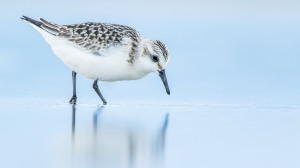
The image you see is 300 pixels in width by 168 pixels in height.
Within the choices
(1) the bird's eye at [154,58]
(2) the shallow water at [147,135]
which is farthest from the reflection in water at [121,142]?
(1) the bird's eye at [154,58]

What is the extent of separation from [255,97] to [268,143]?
174 inches

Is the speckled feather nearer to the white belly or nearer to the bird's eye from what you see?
the white belly

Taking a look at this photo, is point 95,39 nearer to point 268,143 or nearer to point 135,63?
point 135,63

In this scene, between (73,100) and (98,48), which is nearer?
(98,48)

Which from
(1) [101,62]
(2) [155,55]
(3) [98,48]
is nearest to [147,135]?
(2) [155,55]

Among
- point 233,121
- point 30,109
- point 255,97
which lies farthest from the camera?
point 255,97

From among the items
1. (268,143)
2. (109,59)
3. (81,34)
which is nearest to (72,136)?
(268,143)

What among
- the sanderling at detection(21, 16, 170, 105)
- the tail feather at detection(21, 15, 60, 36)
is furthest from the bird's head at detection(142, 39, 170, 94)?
the tail feather at detection(21, 15, 60, 36)

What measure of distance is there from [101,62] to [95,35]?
1.94ft

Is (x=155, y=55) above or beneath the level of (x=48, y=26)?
beneath

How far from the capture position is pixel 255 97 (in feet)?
38.8

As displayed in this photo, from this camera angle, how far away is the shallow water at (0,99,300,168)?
6469 mm

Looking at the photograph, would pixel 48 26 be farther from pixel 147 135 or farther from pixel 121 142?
pixel 121 142

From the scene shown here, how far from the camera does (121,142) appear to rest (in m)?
7.39
